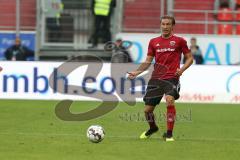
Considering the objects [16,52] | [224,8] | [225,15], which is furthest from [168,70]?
[224,8]

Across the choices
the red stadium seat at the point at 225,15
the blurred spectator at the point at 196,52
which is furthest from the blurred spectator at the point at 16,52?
the red stadium seat at the point at 225,15

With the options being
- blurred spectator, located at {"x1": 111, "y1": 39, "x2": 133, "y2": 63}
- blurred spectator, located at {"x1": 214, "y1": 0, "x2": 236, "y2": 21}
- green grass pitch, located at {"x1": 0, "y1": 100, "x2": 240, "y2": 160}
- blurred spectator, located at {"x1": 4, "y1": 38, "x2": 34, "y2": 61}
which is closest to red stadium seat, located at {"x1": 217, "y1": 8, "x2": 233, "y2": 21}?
blurred spectator, located at {"x1": 214, "y1": 0, "x2": 236, "y2": 21}

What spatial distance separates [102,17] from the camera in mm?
25969

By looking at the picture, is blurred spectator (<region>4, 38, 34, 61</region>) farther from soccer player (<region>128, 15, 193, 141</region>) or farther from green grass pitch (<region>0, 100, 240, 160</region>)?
soccer player (<region>128, 15, 193, 141</region>)

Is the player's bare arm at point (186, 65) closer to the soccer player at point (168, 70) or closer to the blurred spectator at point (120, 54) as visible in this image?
the soccer player at point (168, 70)

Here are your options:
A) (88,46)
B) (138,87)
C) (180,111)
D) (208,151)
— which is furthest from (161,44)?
(88,46)

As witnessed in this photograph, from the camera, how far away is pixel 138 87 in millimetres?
21547

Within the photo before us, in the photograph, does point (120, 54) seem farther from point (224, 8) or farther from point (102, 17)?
point (224, 8)

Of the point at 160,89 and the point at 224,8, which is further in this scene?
the point at 224,8

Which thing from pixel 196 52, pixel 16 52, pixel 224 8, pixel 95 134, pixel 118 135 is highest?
pixel 224 8

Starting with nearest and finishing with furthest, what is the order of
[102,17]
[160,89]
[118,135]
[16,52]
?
[160,89]
[118,135]
[16,52]
[102,17]

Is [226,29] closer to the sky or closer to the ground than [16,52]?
closer to the sky

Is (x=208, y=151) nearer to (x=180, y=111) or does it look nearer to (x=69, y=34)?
(x=180, y=111)

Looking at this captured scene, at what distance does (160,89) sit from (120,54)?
12.2m
